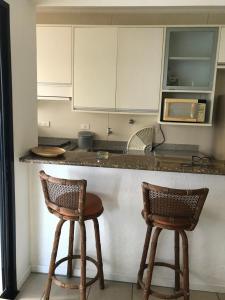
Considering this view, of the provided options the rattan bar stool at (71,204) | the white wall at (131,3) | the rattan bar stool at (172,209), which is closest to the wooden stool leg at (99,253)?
the rattan bar stool at (71,204)

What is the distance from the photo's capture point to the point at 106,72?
126 inches

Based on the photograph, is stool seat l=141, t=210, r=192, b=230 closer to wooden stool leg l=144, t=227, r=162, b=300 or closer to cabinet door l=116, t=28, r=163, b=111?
wooden stool leg l=144, t=227, r=162, b=300

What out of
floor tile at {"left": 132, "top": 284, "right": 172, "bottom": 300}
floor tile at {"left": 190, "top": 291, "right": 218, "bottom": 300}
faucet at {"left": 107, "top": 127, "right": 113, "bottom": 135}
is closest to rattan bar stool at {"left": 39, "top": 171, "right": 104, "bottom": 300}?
floor tile at {"left": 132, "top": 284, "right": 172, "bottom": 300}

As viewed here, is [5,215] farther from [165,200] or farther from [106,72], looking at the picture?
[106,72]

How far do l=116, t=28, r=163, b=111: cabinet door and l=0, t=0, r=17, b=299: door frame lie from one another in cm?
169

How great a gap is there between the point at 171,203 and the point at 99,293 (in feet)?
3.13

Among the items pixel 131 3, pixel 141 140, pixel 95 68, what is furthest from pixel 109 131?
pixel 131 3

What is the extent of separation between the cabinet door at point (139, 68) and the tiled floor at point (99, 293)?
1.98m

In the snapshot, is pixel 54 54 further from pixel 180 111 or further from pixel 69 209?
pixel 69 209

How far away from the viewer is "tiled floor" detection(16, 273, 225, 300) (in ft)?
6.35

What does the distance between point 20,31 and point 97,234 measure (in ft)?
4.96

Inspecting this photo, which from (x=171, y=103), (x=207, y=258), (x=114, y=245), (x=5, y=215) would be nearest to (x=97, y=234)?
(x=114, y=245)

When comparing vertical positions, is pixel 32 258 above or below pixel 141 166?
below

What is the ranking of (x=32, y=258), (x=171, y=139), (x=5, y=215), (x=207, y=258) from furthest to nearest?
(x=171, y=139) → (x=32, y=258) → (x=207, y=258) → (x=5, y=215)
